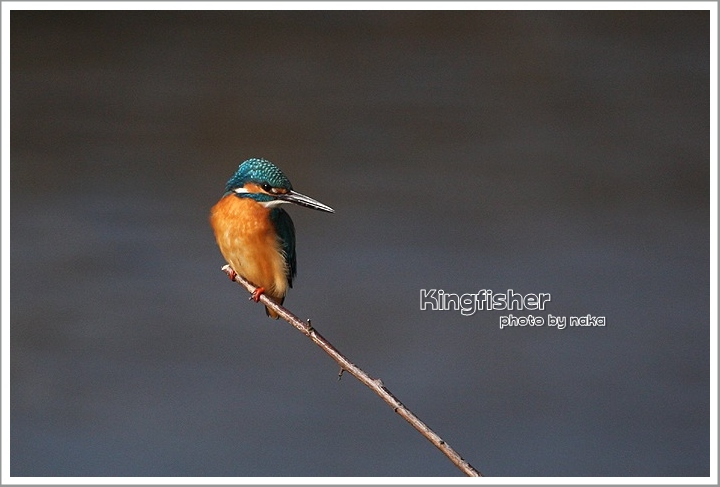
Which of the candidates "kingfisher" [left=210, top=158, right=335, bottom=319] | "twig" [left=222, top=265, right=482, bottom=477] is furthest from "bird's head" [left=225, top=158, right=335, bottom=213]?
"twig" [left=222, top=265, right=482, bottom=477]

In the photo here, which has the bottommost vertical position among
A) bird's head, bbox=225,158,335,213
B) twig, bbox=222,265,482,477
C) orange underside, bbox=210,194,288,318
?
twig, bbox=222,265,482,477

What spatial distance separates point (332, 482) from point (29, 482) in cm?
43

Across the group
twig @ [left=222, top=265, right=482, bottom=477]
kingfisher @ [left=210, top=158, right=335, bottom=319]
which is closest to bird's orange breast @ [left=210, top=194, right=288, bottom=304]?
kingfisher @ [left=210, top=158, right=335, bottom=319]

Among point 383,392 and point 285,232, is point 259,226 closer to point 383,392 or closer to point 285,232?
point 285,232

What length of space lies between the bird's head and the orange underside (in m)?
0.01

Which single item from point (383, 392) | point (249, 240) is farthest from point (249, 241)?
point (383, 392)

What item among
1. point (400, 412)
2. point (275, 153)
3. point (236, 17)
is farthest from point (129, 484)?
point (236, 17)

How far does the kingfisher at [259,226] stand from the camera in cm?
83

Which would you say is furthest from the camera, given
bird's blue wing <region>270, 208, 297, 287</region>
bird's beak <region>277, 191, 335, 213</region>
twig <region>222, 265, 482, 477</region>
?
bird's blue wing <region>270, 208, 297, 287</region>

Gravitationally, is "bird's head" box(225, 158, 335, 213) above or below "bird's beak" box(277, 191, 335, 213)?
above

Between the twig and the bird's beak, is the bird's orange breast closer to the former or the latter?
the bird's beak

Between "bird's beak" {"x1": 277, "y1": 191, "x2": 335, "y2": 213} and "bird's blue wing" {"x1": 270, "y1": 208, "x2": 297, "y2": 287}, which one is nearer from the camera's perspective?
"bird's beak" {"x1": 277, "y1": 191, "x2": 335, "y2": 213}

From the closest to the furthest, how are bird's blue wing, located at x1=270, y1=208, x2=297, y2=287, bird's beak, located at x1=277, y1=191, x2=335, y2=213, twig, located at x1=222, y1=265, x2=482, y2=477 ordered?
twig, located at x1=222, y1=265, x2=482, y2=477
bird's beak, located at x1=277, y1=191, x2=335, y2=213
bird's blue wing, located at x1=270, y1=208, x2=297, y2=287

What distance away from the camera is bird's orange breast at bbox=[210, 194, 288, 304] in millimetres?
871
